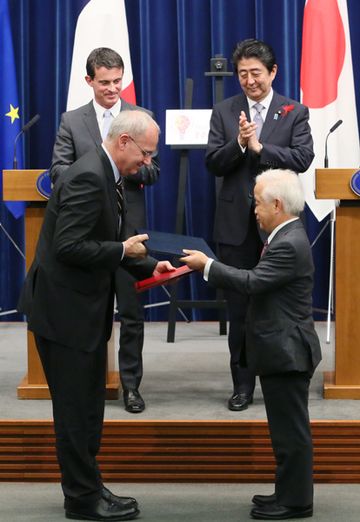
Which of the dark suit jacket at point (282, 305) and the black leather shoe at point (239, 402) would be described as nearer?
the dark suit jacket at point (282, 305)

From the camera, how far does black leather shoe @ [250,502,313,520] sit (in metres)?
3.55

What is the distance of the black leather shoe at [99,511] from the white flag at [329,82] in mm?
3287

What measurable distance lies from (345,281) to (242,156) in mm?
691

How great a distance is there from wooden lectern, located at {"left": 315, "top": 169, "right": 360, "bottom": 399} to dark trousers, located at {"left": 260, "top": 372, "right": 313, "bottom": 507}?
3.27ft

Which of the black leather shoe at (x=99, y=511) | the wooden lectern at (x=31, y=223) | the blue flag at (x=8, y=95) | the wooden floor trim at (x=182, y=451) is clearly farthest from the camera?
the blue flag at (x=8, y=95)

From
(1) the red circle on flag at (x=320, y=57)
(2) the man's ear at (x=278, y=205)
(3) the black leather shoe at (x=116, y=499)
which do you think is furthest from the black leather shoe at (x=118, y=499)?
(1) the red circle on flag at (x=320, y=57)

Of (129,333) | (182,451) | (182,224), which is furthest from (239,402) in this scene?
(182,224)

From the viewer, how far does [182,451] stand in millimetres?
4078

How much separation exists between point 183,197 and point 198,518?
302 cm

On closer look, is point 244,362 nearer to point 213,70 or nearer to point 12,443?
point 12,443

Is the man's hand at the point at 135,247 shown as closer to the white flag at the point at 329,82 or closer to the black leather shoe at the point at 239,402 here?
the black leather shoe at the point at 239,402

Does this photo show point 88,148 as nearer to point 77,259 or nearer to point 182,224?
point 77,259

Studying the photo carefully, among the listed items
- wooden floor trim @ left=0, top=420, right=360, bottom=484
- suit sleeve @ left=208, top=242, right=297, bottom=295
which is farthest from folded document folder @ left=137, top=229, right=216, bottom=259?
wooden floor trim @ left=0, top=420, right=360, bottom=484

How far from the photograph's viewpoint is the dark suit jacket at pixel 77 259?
3314 millimetres
